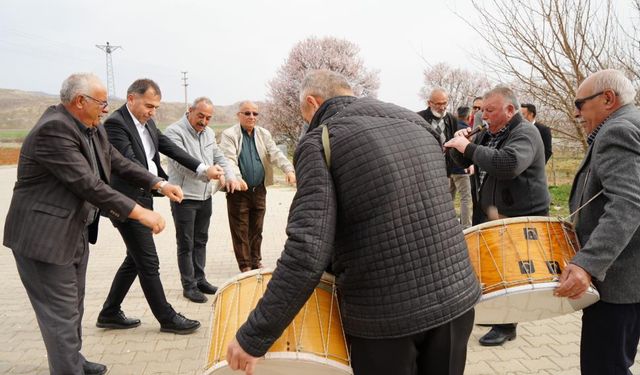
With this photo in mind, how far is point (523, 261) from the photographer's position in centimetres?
254

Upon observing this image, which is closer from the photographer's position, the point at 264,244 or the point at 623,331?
the point at 623,331

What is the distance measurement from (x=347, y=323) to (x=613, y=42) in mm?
6825

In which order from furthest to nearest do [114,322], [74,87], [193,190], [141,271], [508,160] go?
1. [193,190]
2. [114,322]
3. [141,271]
4. [508,160]
5. [74,87]

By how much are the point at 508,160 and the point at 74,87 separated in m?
2.95

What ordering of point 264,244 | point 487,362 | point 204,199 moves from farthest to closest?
point 264,244, point 204,199, point 487,362

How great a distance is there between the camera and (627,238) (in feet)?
7.54

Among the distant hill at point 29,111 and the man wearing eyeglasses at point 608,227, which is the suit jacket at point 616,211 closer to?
the man wearing eyeglasses at point 608,227

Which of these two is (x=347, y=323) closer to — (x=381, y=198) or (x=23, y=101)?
(x=381, y=198)

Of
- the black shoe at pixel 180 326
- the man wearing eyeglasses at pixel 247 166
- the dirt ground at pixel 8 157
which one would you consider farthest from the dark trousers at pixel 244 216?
the dirt ground at pixel 8 157

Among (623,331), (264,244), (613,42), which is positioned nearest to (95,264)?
(264,244)

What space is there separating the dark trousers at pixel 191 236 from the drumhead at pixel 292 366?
338 cm

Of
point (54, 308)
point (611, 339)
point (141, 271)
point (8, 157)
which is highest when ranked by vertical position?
point (611, 339)

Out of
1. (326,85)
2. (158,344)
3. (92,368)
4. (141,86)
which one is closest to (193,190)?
(141,86)

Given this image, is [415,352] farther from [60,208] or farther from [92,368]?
[92,368]
